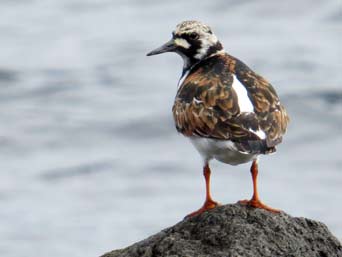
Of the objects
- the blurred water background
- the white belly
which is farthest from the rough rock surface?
the blurred water background

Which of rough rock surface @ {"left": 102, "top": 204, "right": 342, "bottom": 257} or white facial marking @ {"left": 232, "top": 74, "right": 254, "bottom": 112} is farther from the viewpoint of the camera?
white facial marking @ {"left": 232, "top": 74, "right": 254, "bottom": 112}

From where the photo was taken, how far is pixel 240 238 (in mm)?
7922

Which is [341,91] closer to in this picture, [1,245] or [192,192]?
[192,192]

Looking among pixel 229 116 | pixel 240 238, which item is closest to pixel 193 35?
pixel 229 116

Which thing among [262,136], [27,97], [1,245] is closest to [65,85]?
[27,97]

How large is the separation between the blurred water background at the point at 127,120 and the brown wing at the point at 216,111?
7.09 m

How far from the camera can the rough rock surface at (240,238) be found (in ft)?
25.9

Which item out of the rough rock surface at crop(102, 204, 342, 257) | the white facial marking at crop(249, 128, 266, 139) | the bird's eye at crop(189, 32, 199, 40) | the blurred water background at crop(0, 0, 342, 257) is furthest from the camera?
the blurred water background at crop(0, 0, 342, 257)

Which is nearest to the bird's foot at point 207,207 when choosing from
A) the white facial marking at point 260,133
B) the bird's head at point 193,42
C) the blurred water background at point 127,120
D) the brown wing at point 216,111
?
the brown wing at point 216,111

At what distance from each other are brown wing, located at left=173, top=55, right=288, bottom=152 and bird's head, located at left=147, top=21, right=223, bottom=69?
0.66 ft

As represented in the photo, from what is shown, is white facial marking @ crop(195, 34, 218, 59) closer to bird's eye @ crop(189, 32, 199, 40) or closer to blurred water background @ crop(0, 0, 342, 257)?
bird's eye @ crop(189, 32, 199, 40)

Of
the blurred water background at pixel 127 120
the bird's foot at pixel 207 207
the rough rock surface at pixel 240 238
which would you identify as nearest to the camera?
the rough rock surface at pixel 240 238

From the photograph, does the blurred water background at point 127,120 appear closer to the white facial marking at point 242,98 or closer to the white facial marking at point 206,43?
the white facial marking at point 206,43

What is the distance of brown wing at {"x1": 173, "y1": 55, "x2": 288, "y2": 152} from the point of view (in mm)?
8320
